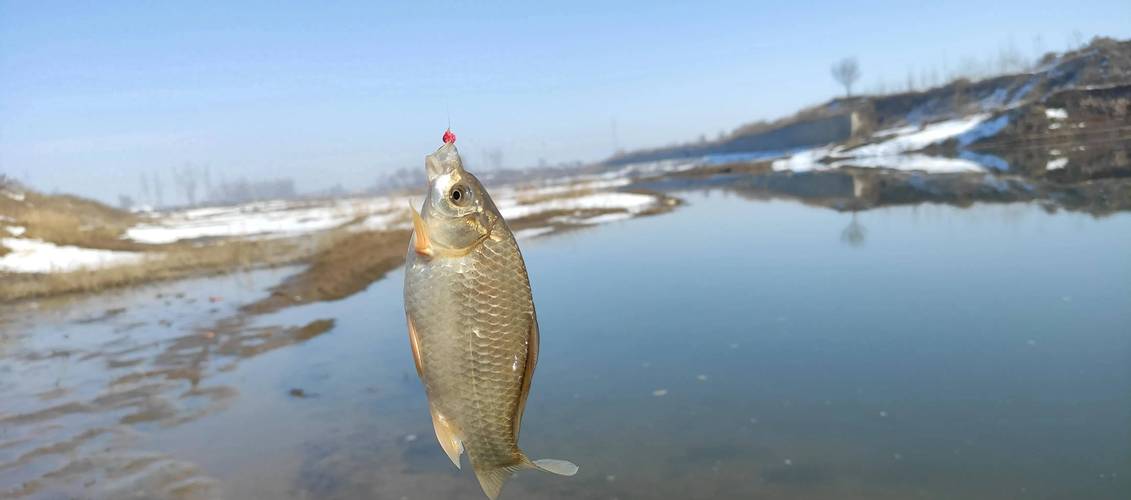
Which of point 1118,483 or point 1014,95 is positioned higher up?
point 1014,95

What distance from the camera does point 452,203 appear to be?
1.98 metres

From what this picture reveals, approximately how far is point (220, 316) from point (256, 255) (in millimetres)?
14196

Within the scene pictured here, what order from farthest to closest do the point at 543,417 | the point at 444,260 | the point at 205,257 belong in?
the point at 205,257 < the point at 543,417 < the point at 444,260

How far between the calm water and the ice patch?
11.8 metres

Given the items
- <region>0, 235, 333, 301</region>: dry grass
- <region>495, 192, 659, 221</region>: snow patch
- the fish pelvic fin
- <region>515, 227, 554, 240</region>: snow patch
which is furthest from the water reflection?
<region>0, 235, 333, 301</region>: dry grass

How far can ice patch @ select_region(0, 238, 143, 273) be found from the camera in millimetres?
25922

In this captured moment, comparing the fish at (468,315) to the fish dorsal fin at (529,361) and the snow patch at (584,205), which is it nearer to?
the fish dorsal fin at (529,361)

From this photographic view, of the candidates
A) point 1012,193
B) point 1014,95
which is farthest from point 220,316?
point 1014,95

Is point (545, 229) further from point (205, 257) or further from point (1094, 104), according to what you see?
point (1094, 104)

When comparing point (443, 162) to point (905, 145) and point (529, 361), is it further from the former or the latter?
point (905, 145)

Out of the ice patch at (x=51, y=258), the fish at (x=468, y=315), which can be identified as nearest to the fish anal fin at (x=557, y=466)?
the fish at (x=468, y=315)

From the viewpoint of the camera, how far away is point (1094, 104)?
5828 centimetres

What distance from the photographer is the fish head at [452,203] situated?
199 cm

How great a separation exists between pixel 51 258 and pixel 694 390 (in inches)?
1142
